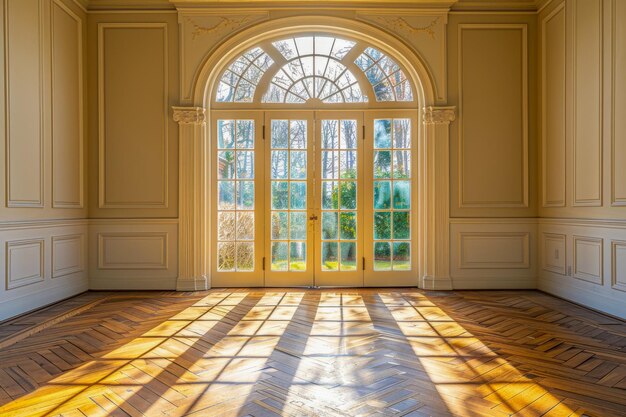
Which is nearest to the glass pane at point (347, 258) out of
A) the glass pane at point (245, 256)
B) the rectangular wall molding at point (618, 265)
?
the glass pane at point (245, 256)

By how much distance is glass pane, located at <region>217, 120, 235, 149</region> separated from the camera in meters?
4.98

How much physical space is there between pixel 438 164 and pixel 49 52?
13.5ft

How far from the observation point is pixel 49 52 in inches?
164

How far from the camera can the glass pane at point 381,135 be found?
5.00 metres

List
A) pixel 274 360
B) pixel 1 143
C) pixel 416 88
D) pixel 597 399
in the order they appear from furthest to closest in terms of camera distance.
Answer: pixel 416 88 → pixel 1 143 → pixel 274 360 → pixel 597 399

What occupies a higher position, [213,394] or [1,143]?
[1,143]

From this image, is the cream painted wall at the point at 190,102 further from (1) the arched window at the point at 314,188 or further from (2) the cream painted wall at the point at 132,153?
(1) the arched window at the point at 314,188

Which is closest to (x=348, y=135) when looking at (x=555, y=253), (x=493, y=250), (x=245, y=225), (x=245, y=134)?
(x=245, y=134)

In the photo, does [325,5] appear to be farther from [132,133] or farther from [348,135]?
[132,133]

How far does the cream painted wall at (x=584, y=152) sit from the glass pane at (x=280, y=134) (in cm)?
282

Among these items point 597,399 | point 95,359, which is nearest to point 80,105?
point 95,359

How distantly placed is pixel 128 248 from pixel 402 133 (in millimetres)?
3361

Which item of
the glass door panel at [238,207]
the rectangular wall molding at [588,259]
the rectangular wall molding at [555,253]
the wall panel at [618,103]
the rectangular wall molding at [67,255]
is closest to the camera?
the wall panel at [618,103]

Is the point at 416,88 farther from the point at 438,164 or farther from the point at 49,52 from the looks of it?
the point at 49,52
